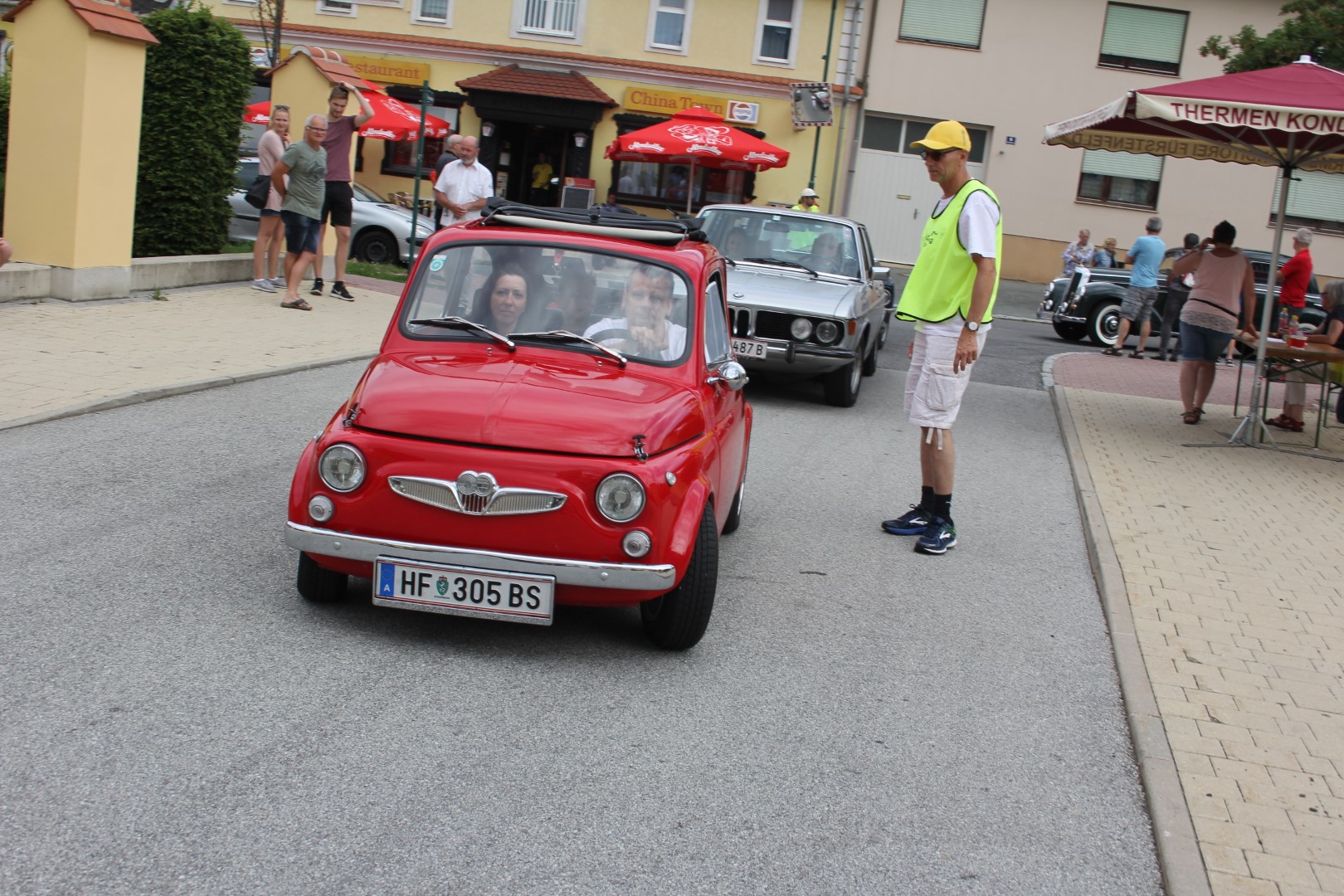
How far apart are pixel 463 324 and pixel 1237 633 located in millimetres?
3787

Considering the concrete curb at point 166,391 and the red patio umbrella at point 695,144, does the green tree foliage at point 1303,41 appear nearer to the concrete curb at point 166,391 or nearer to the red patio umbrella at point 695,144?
the red patio umbrella at point 695,144

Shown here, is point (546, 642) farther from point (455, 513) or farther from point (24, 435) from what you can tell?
point (24, 435)

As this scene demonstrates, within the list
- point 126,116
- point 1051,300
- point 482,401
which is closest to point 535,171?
point 1051,300

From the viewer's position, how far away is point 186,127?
14.0 metres

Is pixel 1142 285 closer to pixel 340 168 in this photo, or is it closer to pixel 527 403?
pixel 340 168

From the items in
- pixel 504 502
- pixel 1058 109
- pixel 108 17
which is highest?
pixel 1058 109

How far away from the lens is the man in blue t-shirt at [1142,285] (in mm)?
18531

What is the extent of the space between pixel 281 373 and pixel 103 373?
1.53 meters

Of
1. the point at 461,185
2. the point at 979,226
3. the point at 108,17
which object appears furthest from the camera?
the point at 461,185

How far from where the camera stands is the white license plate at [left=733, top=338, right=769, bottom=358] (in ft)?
37.9

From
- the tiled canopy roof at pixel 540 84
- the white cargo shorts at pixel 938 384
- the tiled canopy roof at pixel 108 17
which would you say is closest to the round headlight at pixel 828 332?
the white cargo shorts at pixel 938 384

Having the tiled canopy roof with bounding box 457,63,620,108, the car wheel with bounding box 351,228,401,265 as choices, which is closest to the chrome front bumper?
the car wheel with bounding box 351,228,401,265

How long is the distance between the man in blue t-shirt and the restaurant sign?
1463cm

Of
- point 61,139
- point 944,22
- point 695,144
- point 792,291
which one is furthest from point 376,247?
point 944,22
